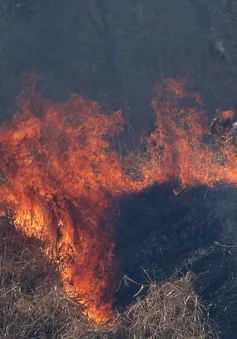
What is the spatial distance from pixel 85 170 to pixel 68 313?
3892 millimetres

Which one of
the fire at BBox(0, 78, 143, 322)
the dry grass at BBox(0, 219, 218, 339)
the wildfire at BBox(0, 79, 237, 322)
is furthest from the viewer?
the wildfire at BBox(0, 79, 237, 322)

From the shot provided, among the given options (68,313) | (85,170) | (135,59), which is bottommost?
(68,313)

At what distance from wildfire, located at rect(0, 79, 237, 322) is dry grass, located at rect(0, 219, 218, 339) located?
1085 mm

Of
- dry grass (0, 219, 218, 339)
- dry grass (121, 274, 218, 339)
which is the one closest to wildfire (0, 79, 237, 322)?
dry grass (0, 219, 218, 339)

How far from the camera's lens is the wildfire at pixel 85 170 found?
1035 cm

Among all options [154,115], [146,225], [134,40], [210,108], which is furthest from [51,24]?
[146,225]

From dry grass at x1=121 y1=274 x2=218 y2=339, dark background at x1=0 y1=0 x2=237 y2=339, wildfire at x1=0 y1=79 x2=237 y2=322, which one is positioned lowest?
dry grass at x1=121 y1=274 x2=218 y2=339

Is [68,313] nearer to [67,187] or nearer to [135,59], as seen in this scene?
[67,187]

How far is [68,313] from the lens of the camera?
8500mm

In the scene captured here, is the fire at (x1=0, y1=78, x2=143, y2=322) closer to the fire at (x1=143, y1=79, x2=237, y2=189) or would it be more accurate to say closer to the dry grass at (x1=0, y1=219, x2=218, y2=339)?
the dry grass at (x1=0, y1=219, x2=218, y2=339)

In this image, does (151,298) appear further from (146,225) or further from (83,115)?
(83,115)

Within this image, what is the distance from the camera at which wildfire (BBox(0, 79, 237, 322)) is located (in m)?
10.4

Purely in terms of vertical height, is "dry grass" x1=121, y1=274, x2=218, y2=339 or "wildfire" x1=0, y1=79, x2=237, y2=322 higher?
"wildfire" x1=0, y1=79, x2=237, y2=322

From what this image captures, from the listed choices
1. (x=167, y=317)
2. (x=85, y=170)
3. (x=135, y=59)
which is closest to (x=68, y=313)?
(x=167, y=317)
